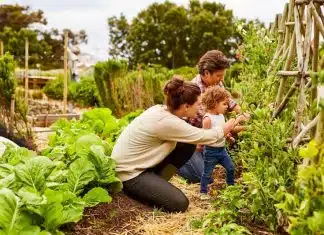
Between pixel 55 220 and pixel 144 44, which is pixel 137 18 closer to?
pixel 144 44

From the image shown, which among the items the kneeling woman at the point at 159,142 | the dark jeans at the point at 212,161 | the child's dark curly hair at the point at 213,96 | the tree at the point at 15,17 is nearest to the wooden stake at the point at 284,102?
the kneeling woman at the point at 159,142

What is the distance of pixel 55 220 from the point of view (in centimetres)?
310

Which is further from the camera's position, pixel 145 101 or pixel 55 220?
pixel 145 101

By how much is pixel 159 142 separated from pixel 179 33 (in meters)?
29.5

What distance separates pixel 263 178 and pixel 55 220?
1108mm

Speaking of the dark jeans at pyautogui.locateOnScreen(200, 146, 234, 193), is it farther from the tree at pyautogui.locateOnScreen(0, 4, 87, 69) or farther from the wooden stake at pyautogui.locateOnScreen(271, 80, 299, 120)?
the tree at pyautogui.locateOnScreen(0, 4, 87, 69)

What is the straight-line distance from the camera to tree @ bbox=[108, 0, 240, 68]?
106ft

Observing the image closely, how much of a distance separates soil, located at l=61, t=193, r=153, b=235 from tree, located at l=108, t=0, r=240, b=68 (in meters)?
27.6

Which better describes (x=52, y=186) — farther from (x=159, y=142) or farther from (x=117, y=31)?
(x=117, y=31)

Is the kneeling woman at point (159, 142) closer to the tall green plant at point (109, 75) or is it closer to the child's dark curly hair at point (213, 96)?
the child's dark curly hair at point (213, 96)

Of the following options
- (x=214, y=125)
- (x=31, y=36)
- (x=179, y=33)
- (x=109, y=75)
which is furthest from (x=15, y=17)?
(x=214, y=125)

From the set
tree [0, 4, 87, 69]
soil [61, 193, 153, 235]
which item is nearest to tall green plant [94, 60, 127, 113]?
soil [61, 193, 153, 235]

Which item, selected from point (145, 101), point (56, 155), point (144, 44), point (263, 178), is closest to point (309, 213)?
point (263, 178)

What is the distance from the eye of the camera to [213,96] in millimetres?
4316
